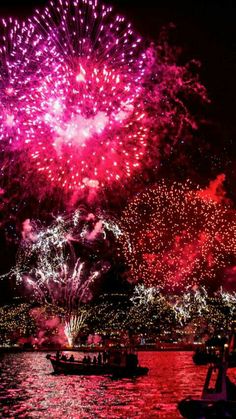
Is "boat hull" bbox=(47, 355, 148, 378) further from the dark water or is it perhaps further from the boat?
the boat

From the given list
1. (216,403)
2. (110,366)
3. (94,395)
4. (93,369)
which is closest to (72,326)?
(93,369)

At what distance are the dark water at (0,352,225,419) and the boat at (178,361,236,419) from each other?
270cm

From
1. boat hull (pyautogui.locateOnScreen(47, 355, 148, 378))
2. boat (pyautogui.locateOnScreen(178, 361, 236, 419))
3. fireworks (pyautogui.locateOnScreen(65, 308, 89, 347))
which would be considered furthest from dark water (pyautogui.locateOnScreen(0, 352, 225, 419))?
fireworks (pyautogui.locateOnScreen(65, 308, 89, 347))

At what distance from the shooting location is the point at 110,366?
38312 millimetres

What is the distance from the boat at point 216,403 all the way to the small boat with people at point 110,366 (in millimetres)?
19370

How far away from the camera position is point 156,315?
92.1m

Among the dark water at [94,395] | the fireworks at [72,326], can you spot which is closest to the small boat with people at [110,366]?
the dark water at [94,395]

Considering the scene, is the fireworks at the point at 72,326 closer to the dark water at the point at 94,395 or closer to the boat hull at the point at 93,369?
the boat hull at the point at 93,369

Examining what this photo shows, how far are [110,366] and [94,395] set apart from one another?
416 inches

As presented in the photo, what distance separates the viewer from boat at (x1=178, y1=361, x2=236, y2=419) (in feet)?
56.5

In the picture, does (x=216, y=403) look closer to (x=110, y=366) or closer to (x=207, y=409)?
(x=207, y=409)

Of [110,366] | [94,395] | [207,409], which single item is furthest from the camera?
[110,366]

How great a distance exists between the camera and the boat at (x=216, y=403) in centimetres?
1723

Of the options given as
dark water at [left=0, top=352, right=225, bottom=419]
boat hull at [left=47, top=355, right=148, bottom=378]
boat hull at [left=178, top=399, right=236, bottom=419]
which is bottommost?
boat hull at [left=178, top=399, right=236, bottom=419]
